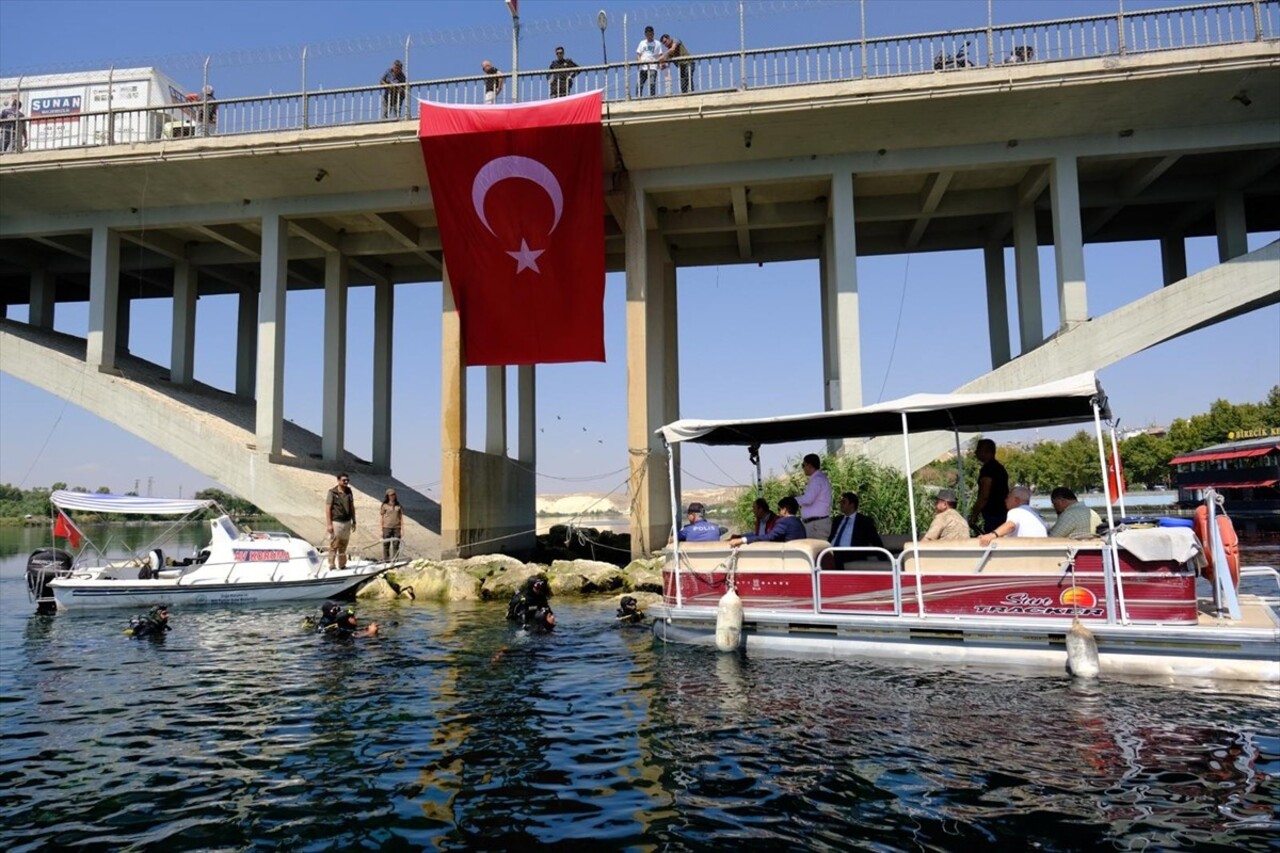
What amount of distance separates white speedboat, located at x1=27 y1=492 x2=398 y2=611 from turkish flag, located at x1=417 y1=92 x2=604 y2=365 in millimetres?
7089

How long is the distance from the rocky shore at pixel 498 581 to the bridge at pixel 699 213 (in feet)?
6.99

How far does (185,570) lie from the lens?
1903cm

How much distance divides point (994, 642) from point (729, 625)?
322 centimetres

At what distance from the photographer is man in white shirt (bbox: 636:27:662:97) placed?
2094cm

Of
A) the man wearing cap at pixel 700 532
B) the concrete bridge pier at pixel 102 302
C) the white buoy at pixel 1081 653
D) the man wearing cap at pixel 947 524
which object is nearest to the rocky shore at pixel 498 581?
the man wearing cap at pixel 700 532

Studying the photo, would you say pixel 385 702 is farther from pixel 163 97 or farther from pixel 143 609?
pixel 163 97

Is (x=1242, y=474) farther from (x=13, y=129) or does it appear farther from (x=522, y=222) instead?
Result: (x=13, y=129)

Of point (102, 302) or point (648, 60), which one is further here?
point (102, 302)

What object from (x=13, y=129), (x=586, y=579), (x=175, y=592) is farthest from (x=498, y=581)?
(x=13, y=129)

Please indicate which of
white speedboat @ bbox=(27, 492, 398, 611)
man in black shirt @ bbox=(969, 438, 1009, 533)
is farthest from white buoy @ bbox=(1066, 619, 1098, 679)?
white speedboat @ bbox=(27, 492, 398, 611)

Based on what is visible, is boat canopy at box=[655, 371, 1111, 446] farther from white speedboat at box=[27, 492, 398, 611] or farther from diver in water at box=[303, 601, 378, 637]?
white speedboat at box=[27, 492, 398, 611]

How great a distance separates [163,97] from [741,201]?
1794 centimetres

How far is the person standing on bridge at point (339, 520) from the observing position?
19.8m

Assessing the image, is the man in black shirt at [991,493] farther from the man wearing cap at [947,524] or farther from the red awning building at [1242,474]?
the red awning building at [1242,474]
